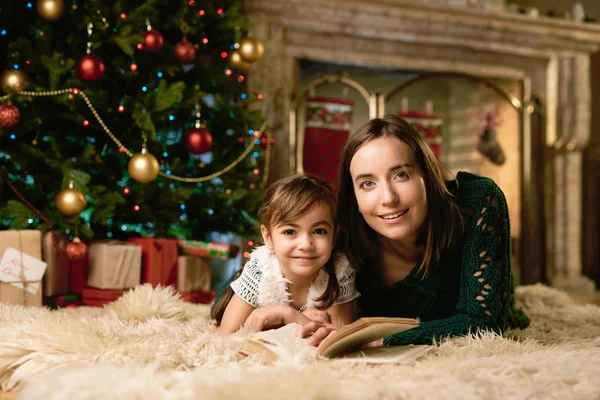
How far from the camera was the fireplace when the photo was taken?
11.0 feet

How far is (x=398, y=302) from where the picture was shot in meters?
1.57

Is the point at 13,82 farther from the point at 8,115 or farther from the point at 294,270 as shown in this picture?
the point at 294,270

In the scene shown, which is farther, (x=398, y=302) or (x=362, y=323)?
(x=398, y=302)

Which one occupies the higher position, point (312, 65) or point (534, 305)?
point (312, 65)

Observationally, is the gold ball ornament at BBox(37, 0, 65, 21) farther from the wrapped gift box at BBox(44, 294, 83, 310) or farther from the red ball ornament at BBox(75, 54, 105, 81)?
the wrapped gift box at BBox(44, 294, 83, 310)

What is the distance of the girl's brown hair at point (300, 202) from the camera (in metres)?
1.42

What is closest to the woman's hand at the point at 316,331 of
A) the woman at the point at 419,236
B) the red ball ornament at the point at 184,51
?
the woman at the point at 419,236

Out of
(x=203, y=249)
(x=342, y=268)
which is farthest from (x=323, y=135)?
(x=342, y=268)

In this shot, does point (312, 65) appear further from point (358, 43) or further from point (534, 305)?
point (534, 305)

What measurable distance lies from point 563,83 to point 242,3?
2310 mm

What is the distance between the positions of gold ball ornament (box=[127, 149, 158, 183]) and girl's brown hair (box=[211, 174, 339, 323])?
3.07ft

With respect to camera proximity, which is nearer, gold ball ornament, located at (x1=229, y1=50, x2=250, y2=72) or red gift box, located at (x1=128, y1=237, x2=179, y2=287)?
red gift box, located at (x1=128, y1=237, x2=179, y2=287)

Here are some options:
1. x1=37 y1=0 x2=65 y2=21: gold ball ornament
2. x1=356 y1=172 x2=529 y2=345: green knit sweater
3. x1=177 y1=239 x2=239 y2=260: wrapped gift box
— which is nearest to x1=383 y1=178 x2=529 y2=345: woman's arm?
x1=356 y1=172 x2=529 y2=345: green knit sweater

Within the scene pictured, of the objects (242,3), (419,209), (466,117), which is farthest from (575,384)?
(466,117)
